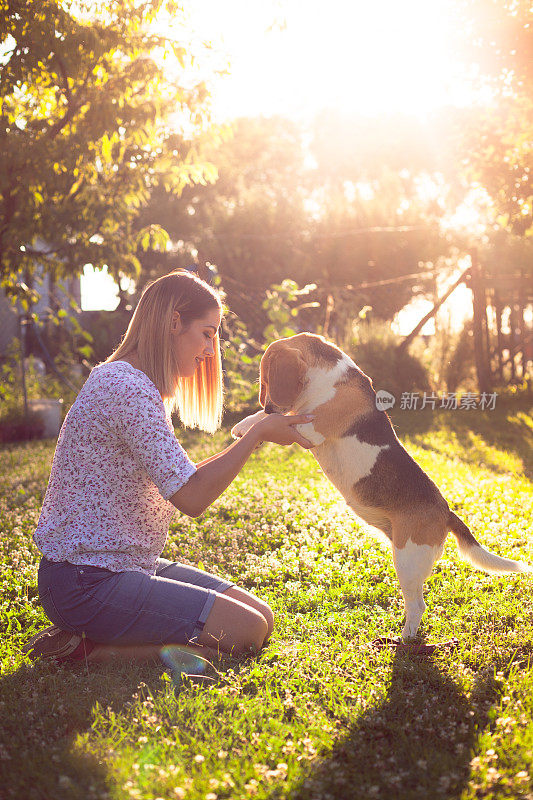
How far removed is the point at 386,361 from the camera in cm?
1366

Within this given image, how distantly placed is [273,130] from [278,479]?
36.1 m

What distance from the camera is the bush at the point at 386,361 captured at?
13570mm

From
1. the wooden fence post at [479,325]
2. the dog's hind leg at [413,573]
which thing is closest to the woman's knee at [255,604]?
the dog's hind leg at [413,573]

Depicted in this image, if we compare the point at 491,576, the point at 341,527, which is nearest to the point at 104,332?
the point at 341,527

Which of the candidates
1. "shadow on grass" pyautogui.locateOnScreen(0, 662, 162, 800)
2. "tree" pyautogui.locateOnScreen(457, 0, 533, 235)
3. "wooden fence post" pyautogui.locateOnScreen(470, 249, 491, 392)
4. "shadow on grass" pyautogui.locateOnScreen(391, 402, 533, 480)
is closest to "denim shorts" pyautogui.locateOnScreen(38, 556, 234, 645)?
"shadow on grass" pyautogui.locateOnScreen(0, 662, 162, 800)

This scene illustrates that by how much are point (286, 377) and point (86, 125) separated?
202 inches

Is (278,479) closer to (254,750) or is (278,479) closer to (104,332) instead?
(254,750)

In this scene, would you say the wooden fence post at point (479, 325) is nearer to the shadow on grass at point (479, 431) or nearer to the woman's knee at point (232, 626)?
the shadow on grass at point (479, 431)

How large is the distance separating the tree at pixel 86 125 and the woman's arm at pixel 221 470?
4.13 metres

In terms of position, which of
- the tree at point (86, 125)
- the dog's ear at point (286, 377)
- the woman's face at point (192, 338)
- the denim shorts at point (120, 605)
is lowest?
the denim shorts at point (120, 605)

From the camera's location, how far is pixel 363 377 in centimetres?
400

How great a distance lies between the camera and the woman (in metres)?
3.28

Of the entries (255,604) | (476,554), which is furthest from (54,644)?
(476,554)

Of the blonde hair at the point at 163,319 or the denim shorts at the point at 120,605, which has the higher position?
the blonde hair at the point at 163,319
